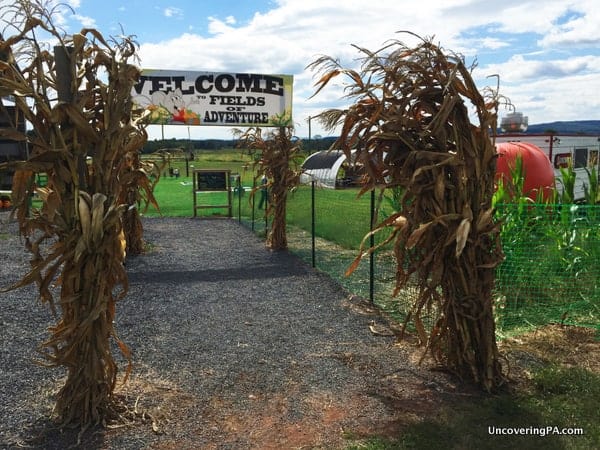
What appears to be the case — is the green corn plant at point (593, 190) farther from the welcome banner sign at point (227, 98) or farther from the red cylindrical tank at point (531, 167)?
the welcome banner sign at point (227, 98)

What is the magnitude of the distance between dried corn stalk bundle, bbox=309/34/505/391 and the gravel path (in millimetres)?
620

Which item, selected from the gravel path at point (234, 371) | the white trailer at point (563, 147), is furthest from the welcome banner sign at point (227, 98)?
the gravel path at point (234, 371)

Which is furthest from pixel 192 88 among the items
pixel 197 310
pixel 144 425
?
pixel 144 425

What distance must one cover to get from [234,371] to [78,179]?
217 centimetres

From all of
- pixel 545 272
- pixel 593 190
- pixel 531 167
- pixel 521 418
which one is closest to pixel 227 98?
pixel 531 167

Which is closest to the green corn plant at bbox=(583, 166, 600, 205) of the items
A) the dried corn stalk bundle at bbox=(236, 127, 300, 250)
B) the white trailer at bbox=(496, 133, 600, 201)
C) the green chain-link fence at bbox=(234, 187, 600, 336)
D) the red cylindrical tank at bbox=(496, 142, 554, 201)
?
the green chain-link fence at bbox=(234, 187, 600, 336)

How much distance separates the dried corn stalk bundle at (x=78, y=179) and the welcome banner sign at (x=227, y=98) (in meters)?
10.8

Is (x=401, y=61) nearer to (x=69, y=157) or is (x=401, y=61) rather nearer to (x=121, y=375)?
(x=69, y=157)

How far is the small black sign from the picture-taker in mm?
17734

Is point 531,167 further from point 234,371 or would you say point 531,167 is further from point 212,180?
point 212,180

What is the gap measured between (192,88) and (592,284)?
36.7ft

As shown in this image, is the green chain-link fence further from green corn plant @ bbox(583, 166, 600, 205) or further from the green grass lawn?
the green grass lawn

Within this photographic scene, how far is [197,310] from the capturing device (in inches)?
260

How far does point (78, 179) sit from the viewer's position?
3291 mm
